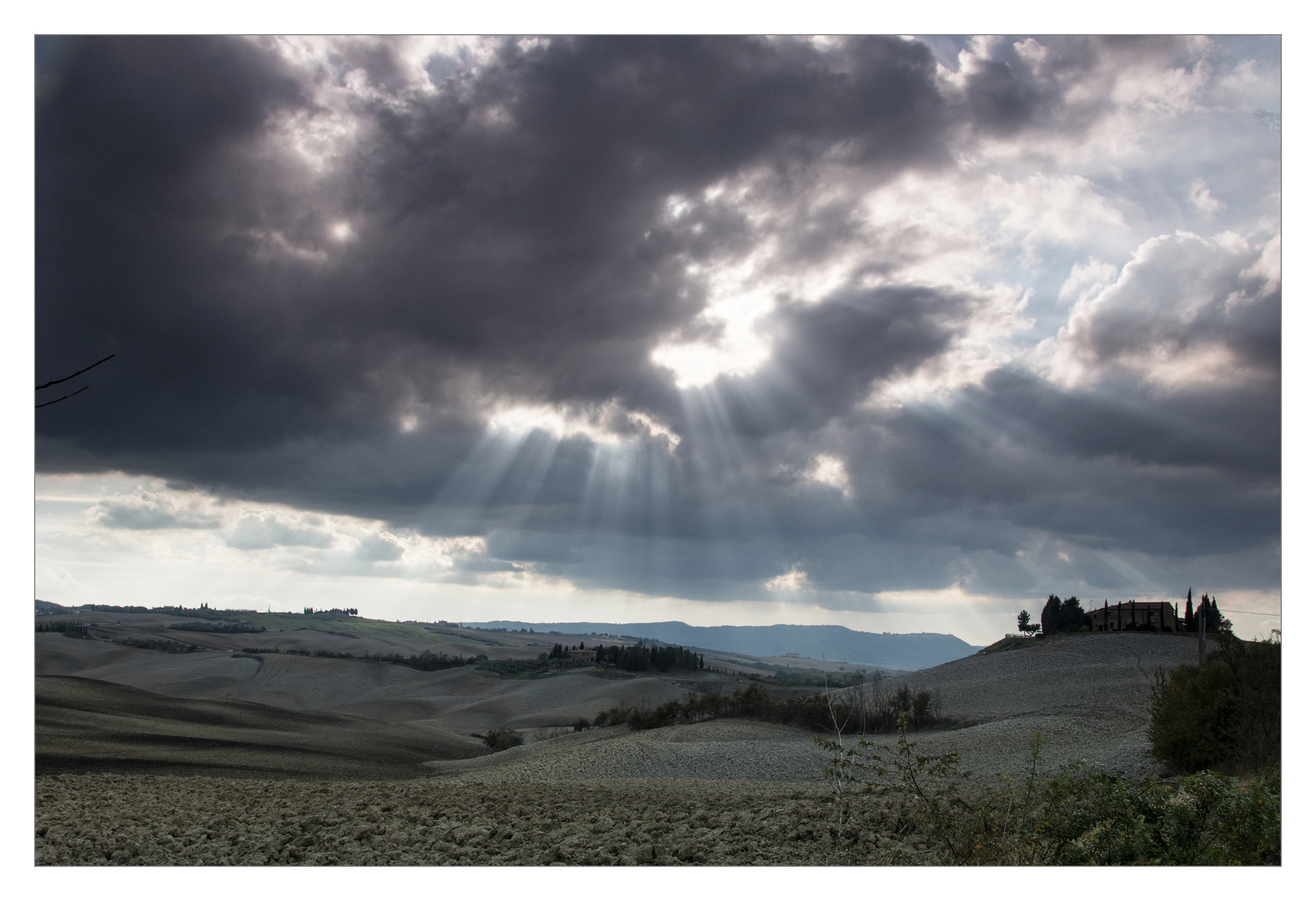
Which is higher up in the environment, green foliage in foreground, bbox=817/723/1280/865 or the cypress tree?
green foliage in foreground, bbox=817/723/1280/865

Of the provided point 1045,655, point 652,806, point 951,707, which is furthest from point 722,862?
point 1045,655

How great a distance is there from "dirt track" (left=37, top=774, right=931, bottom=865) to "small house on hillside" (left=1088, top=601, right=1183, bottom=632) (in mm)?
50267

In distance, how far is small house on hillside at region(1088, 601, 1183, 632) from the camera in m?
49.3

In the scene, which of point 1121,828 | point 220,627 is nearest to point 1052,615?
point 1121,828

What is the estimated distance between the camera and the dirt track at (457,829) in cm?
880

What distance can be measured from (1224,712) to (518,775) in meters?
16.4

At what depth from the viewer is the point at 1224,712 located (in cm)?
1459

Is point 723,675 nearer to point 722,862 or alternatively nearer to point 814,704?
point 814,704

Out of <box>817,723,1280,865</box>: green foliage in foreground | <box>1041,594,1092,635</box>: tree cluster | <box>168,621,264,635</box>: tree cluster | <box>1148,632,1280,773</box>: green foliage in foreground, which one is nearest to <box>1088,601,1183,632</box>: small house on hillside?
<box>1041,594,1092,635</box>: tree cluster

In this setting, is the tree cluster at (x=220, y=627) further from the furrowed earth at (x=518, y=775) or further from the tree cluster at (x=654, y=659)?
the furrowed earth at (x=518, y=775)

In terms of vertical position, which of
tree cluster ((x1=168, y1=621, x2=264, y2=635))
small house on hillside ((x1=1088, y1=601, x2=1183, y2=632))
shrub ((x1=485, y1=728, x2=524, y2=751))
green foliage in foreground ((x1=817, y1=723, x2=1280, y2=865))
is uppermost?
green foliage in foreground ((x1=817, y1=723, x2=1280, y2=865))

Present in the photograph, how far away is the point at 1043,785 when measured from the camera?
11.6 m

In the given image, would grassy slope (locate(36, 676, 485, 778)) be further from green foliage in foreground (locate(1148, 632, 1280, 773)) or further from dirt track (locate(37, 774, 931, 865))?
green foliage in foreground (locate(1148, 632, 1280, 773))

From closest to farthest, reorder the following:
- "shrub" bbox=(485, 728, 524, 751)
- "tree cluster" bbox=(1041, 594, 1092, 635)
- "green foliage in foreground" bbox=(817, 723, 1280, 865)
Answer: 1. "green foliage in foreground" bbox=(817, 723, 1280, 865)
2. "shrub" bbox=(485, 728, 524, 751)
3. "tree cluster" bbox=(1041, 594, 1092, 635)
